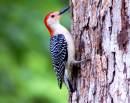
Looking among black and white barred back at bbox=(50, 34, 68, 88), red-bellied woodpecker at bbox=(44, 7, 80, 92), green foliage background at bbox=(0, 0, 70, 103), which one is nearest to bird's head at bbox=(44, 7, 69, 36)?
A: red-bellied woodpecker at bbox=(44, 7, 80, 92)

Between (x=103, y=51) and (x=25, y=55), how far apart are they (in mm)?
3554

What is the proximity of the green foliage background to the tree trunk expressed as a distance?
2623 mm

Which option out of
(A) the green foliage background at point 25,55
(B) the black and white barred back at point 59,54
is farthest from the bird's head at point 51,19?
(A) the green foliage background at point 25,55

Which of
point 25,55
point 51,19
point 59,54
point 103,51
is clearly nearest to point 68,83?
point 59,54

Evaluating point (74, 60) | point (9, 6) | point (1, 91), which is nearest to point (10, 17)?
point (9, 6)

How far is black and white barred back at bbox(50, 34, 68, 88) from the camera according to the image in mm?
8289

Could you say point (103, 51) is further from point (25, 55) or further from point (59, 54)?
point (25, 55)

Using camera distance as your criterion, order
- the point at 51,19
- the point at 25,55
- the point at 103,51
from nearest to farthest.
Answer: the point at 103,51 < the point at 51,19 < the point at 25,55

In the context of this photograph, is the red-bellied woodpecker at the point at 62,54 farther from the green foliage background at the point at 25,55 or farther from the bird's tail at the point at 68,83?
the green foliage background at the point at 25,55

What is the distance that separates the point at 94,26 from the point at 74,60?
65 cm

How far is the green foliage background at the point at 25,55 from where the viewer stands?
412 inches

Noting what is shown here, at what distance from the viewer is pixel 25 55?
10.8 m

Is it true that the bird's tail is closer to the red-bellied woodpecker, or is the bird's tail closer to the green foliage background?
the red-bellied woodpecker

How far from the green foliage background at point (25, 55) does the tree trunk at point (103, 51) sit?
262cm
